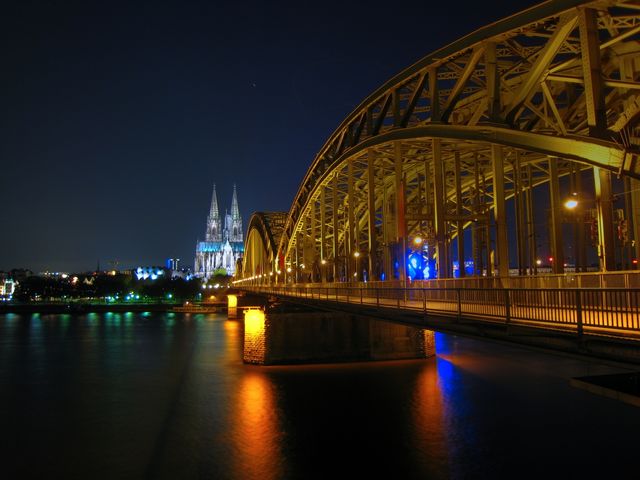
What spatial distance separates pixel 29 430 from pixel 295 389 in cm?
1237

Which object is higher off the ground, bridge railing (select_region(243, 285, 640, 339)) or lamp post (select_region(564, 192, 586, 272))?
lamp post (select_region(564, 192, 586, 272))

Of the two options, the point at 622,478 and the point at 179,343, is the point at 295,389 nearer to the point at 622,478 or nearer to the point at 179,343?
the point at 622,478

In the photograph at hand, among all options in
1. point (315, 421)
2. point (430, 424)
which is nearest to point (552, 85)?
point (430, 424)

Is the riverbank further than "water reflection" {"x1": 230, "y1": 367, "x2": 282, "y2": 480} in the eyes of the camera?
Yes

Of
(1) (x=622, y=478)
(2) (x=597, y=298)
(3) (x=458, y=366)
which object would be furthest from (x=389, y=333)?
(2) (x=597, y=298)

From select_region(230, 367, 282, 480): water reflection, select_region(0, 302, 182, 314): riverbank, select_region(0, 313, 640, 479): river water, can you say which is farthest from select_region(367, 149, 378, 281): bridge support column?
select_region(0, 302, 182, 314): riverbank

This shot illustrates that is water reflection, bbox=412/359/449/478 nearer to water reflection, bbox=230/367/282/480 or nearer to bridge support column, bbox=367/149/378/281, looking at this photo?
water reflection, bbox=230/367/282/480

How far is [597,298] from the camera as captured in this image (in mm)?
10562

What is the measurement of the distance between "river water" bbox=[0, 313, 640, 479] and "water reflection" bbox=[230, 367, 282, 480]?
7cm

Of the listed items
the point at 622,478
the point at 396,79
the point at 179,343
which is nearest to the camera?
the point at 622,478

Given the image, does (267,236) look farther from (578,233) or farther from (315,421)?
(315,421)

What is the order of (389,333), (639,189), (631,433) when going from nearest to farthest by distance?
1. (639,189)
2. (631,433)
3. (389,333)

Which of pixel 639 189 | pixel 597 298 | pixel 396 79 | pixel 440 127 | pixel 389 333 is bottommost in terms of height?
pixel 389 333

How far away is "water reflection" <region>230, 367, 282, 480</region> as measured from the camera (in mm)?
19625
